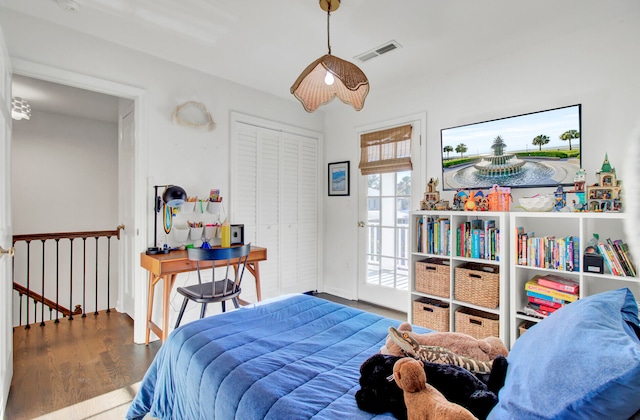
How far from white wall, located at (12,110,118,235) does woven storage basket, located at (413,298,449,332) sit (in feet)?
14.9

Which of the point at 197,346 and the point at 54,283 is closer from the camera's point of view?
the point at 197,346

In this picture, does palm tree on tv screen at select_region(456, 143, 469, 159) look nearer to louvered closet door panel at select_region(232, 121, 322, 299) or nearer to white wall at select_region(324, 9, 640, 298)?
white wall at select_region(324, 9, 640, 298)

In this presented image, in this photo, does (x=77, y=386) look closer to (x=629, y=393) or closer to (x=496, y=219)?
(x=629, y=393)

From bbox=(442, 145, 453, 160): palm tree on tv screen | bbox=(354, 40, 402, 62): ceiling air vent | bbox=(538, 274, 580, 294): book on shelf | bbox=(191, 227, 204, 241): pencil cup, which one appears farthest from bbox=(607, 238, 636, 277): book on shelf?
bbox=(191, 227, 204, 241): pencil cup

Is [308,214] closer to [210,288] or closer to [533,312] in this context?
Result: [210,288]

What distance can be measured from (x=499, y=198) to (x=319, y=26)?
1.92 metres

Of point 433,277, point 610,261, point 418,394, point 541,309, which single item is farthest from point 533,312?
point 418,394

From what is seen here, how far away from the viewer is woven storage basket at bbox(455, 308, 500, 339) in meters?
2.42

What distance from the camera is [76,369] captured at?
2299 millimetres

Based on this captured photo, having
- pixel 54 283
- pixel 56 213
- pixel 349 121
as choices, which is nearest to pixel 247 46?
pixel 349 121

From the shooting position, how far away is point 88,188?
15.2 feet

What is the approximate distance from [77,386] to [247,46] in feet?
9.07

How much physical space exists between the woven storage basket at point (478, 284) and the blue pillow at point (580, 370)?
1.56 m

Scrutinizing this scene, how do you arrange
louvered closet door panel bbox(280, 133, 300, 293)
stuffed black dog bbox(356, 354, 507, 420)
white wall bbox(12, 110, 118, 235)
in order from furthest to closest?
white wall bbox(12, 110, 118, 235)
louvered closet door panel bbox(280, 133, 300, 293)
stuffed black dog bbox(356, 354, 507, 420)
